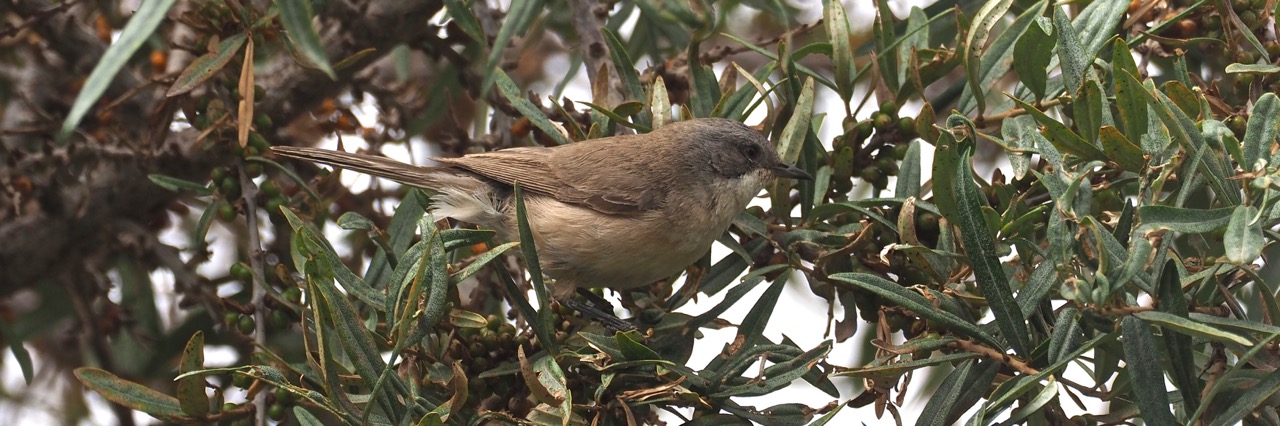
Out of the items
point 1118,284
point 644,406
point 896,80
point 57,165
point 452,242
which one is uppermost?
point 896,80

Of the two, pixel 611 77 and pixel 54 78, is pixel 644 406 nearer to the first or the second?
pixel 611 77

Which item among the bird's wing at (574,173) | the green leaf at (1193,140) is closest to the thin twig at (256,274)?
the bird's wing at (574,173)

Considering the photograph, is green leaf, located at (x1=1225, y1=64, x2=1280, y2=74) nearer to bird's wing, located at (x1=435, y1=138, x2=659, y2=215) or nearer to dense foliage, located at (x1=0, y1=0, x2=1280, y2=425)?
dense foliage, located at (x1=0, y1=0, x2=1280, y2=425)

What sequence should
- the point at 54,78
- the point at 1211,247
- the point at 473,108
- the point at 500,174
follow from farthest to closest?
the point at 473,108, the point at 54,78, the point at 500,174, the point at 1211,247

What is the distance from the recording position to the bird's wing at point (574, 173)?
4.08 meters

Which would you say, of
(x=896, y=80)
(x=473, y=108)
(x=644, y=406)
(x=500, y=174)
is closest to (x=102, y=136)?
(x=500, y=174)

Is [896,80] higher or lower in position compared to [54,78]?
higher

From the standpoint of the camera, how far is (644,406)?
2.79 m

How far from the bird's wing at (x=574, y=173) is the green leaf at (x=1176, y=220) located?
6.73 ft

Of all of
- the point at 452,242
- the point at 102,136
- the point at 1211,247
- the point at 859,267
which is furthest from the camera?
the point at 102,136

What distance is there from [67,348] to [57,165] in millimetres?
1177

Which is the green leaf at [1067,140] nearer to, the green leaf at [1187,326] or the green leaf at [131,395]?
the green leaf at [1187,326]

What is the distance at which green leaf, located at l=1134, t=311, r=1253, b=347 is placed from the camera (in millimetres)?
2088

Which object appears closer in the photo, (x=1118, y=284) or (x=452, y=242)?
(x=1118, y=284)
